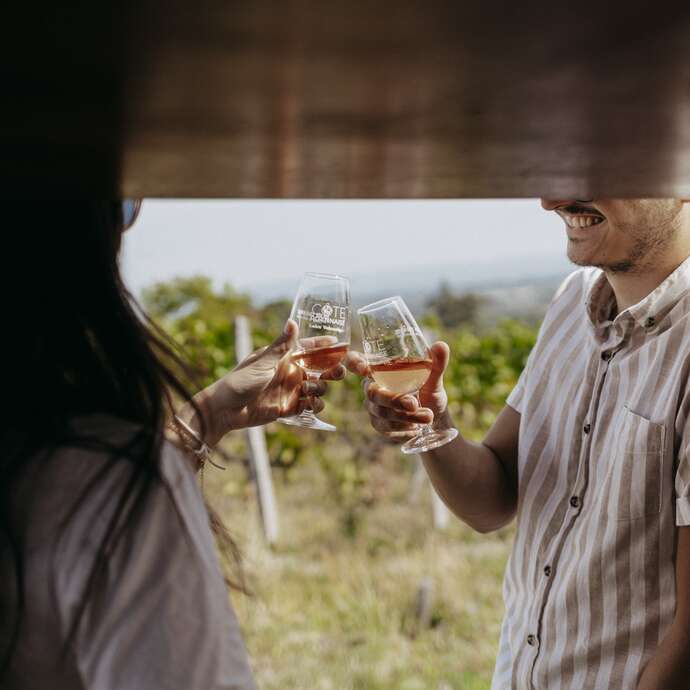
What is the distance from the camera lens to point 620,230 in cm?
177

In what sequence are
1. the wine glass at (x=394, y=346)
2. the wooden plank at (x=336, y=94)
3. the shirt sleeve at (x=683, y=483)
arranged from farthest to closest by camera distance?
the wine glass at (x=394, y=346) < the shirt sleeve at (x=683, y=483) < the wooden plank at (x=336, y=94)

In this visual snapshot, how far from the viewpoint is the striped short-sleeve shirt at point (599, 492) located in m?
1.62

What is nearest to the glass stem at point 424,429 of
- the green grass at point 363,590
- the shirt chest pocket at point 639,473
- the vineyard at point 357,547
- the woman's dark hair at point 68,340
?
the shirt chest pocket at point 639,473

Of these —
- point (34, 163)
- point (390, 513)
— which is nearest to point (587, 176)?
point (34, 163)

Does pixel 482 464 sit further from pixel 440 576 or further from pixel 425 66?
pixel 440 576

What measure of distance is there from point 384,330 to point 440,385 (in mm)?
257

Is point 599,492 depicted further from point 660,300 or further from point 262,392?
point 262,392

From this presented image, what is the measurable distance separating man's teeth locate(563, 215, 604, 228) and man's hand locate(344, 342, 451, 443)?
0.36 meters

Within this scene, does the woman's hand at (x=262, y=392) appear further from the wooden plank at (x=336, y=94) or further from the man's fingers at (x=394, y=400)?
the wooden plank at (x=336, y=94)

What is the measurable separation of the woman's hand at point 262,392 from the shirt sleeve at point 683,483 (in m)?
0.65

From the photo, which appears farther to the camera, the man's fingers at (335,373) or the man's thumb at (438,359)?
the man's thumb at (438,359)

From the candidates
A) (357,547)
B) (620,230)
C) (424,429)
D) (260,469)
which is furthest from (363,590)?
(620,230)

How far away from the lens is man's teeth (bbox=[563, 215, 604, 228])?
71.6 inches

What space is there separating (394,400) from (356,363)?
112mm
